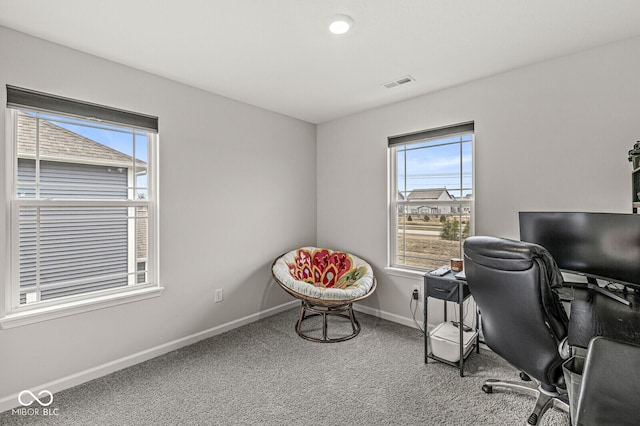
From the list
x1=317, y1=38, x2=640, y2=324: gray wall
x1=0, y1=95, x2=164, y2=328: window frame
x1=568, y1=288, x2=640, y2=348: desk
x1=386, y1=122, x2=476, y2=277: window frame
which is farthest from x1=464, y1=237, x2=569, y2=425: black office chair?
x1=0, y1=95, x2=164, y2=328: window frame

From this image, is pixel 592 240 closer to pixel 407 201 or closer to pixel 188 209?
pixel 407 201

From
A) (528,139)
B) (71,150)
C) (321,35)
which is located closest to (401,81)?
(321,35)

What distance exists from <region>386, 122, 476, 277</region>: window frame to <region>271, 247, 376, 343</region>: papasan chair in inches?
13.7

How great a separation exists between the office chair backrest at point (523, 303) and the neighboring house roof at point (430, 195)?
4.63 ft

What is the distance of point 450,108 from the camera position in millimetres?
2887

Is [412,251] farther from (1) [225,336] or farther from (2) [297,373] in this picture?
(1) [225,336]

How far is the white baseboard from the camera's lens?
6.42 feet

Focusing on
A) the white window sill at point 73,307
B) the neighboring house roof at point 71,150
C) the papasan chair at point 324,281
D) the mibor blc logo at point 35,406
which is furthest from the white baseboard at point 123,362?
the neighboring house roof at point 71,150

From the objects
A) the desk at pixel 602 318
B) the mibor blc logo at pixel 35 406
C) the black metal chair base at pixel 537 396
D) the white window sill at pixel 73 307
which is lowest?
the mibor blc logo at pixel 35 406

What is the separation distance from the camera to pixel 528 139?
8.09ft

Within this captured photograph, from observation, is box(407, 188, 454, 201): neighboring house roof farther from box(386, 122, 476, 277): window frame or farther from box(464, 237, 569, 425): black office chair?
box(464, 237, 569, 425): black office chair

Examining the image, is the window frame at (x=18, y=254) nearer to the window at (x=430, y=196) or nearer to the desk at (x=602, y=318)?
the window at (x=430, y=196)

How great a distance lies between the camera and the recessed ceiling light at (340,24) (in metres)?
1.82

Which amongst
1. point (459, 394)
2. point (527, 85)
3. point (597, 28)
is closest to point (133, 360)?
point (459, 394)
